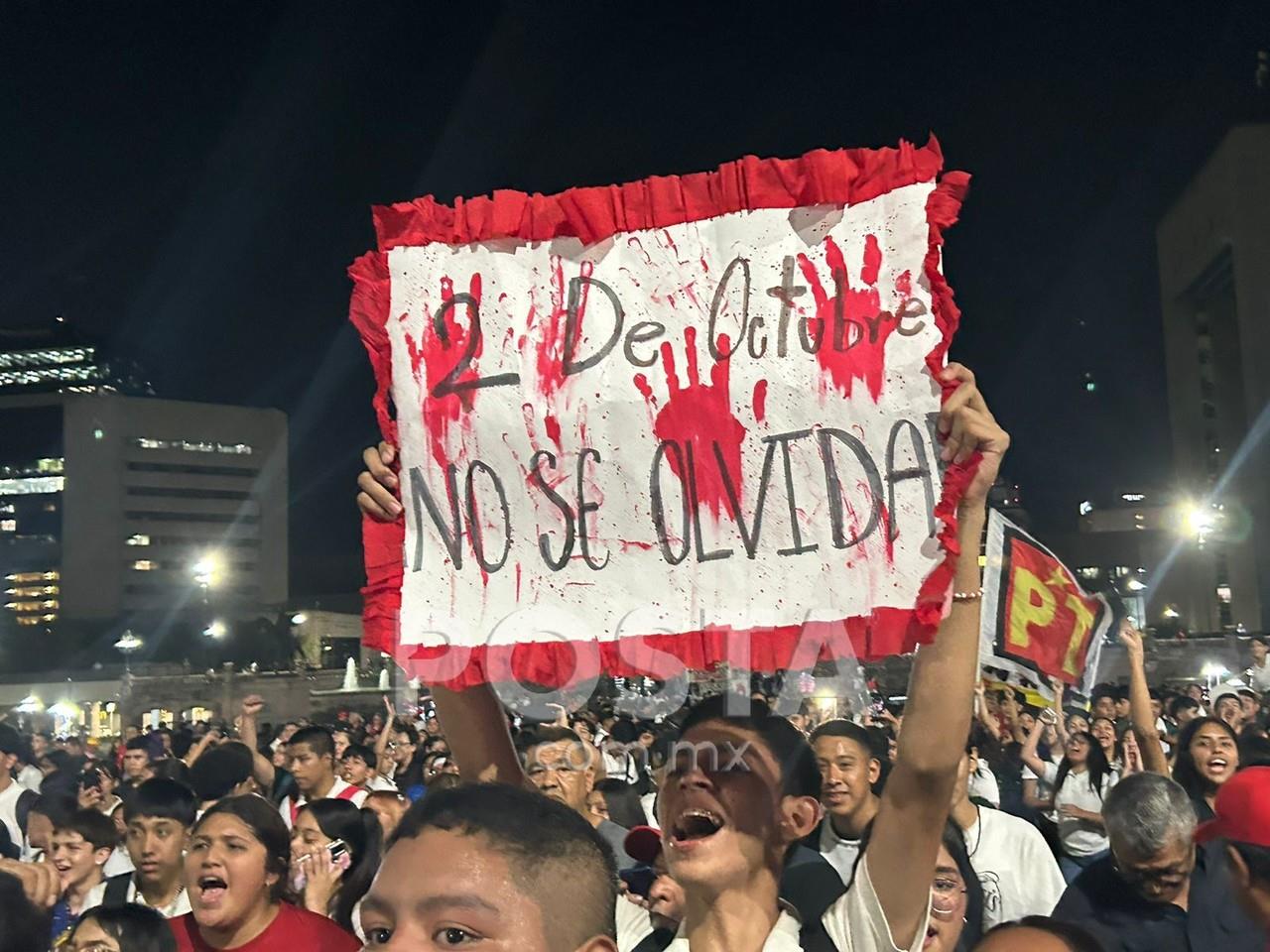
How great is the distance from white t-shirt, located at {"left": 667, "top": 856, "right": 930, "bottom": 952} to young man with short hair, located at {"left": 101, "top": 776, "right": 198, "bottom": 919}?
3237 millimetres

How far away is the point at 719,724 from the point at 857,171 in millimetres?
1393

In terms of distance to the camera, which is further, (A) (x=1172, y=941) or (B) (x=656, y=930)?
(A) (x=1172, y=941)

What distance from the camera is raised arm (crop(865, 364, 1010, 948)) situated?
9.34 feet

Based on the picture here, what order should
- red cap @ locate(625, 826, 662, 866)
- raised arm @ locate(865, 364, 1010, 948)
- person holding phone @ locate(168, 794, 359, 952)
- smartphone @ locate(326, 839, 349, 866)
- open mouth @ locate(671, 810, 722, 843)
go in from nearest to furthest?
raised arm @ locate(865, 364, 1010, 948) → open mouth @ locate(671, 810, 722, 843) → red cap @ locate(625, 826, 662, 866) → person holding phone @ locate(168, 794, 359, 952) → smartphone @ locate(326, 839, 349, 866)

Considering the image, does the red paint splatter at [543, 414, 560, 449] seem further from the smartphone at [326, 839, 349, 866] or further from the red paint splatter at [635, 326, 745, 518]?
the smartphone at [326, 839, 349, 866]

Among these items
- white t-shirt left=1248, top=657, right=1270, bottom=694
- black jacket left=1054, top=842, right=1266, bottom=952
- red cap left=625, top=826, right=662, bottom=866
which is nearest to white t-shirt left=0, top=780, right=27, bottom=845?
red cap left=625, top=826, right=662, bottom=866

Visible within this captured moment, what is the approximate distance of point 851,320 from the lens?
10.8 feet

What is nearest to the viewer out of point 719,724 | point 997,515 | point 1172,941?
point 719,724

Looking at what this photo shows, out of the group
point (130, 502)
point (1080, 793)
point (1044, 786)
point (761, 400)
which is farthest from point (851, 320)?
point (130, 502)

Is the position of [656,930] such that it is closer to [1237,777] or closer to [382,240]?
[1237,777]

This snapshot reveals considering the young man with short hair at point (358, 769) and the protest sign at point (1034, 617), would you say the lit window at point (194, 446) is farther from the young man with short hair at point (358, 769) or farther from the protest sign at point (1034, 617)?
the protest sign at point (1034, 617)

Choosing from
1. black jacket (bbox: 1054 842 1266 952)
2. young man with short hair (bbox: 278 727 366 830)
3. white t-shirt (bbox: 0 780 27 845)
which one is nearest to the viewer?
black jacket (bbox: 1054 842 1266 952)

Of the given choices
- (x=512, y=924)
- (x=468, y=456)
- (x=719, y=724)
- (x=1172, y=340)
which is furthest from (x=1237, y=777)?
(x=1172, y=340)

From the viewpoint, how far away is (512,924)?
1.87 meters
